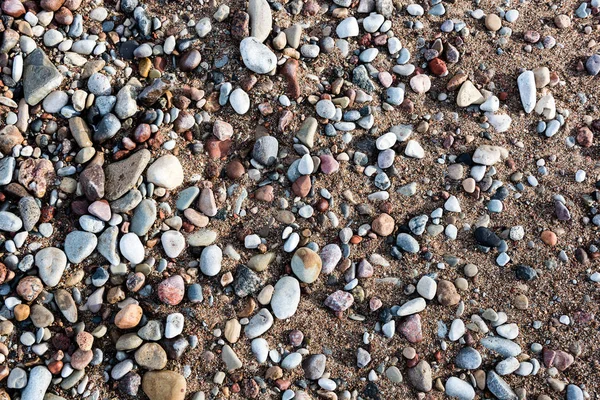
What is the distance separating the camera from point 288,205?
95.7 inches

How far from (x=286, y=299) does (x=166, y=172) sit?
0.69 m

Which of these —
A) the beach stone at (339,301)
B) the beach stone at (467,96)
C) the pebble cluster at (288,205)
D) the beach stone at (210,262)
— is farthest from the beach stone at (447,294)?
the beach stone at (210,262)

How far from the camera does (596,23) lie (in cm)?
274

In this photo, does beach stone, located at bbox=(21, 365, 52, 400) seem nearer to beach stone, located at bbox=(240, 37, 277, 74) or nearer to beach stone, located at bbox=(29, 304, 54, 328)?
beach stone, located at bbox=(29, 304, 54, 328)

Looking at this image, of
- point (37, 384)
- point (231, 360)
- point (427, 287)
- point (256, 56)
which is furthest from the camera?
point (256, 56)

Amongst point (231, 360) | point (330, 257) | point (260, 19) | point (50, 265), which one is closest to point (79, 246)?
point (50, 265)

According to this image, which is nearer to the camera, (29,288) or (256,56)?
(29,288)

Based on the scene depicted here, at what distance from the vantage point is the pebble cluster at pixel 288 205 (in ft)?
7.42

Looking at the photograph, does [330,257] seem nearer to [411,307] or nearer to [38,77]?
[411,307]

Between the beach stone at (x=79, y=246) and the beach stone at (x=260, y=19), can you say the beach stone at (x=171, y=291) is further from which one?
the beach stone at (x=260, y=19)

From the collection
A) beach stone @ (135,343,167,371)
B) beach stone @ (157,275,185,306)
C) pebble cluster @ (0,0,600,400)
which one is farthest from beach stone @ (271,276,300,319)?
beach stone @ (135,343,167,371)

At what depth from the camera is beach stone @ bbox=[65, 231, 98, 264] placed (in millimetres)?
2264

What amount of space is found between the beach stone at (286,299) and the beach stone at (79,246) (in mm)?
737

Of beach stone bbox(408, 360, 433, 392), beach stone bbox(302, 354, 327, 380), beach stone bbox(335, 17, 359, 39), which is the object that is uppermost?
beach stone bbox(335, 17, 359, 39)
